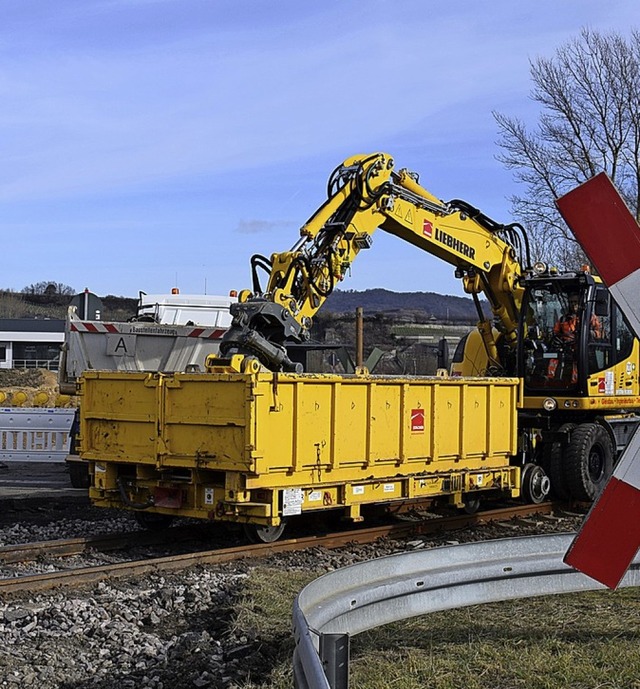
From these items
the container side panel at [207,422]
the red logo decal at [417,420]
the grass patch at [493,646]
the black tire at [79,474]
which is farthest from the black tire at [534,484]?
the grass patch at [493,646]

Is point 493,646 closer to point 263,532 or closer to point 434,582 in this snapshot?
point 434,582

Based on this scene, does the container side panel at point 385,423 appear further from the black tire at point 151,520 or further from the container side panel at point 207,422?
the black tire at point 151,520

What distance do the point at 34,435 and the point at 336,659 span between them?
15.6 m

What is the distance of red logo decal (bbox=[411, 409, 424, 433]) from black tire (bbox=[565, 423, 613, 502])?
3.85 metres

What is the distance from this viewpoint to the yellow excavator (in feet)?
41.5

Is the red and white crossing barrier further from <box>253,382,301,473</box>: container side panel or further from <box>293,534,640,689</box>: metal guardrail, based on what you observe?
<box>253,382,301,473</box>: container side panel

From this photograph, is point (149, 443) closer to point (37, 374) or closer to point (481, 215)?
point (481, 215)

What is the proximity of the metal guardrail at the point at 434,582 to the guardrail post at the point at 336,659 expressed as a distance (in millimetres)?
696

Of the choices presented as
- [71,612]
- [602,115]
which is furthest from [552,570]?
[602,115]

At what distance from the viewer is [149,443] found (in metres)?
10.7

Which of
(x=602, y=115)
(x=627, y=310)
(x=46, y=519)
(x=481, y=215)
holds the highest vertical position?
(x=602, y=115)

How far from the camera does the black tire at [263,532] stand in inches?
420

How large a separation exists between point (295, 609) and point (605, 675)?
73.6 inches

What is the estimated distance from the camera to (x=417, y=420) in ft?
37.7
